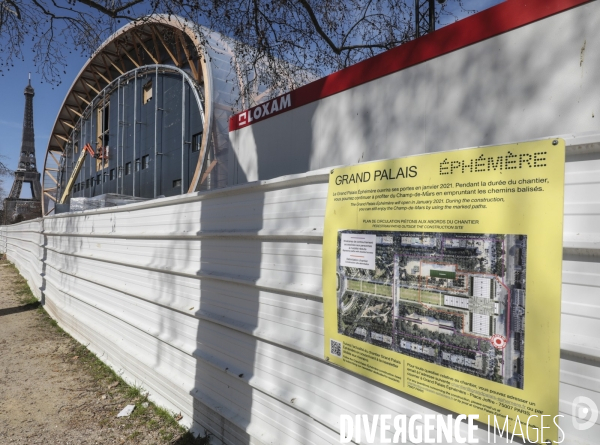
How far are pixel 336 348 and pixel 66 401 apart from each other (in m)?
3.72

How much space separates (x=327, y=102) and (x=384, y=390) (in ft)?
10.1

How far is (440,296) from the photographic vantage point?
182 centimetres

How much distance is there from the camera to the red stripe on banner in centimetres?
268

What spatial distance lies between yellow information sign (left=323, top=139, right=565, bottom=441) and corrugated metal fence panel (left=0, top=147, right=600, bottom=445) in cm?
10

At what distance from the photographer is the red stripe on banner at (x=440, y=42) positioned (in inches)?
105

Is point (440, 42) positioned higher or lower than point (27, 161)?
lower

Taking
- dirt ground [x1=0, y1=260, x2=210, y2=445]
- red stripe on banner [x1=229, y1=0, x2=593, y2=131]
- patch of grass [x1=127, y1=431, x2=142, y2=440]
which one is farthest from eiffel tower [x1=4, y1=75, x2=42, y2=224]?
red stripe on banner [x1=229, y1=0, x2=593, y2=131]

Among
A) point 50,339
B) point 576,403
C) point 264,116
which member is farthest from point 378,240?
point 50,339

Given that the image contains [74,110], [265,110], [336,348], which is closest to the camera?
[336,348]

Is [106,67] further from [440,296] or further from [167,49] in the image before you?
[440,296]

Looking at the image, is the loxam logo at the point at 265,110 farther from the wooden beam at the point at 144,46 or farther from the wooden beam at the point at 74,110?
the wooden beam at the point at 74,110

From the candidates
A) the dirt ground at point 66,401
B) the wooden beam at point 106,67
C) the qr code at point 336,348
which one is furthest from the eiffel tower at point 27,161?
the qr code at point 336,348

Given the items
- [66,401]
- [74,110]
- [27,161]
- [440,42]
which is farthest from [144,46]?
[27,161]

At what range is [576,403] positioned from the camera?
4.97ft
